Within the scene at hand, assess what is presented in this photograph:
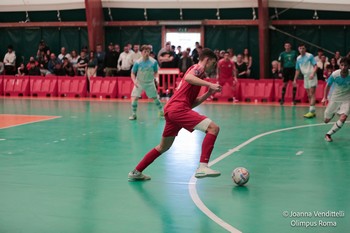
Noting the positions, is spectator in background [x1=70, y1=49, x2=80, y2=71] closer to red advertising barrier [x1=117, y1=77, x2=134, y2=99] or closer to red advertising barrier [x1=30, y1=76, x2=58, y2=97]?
red advertising barrier [x1=30, y1=76, x2=58, y2=97]

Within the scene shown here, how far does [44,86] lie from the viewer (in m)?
31.6

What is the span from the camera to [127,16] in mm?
34375

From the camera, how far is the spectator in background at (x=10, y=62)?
112 ft

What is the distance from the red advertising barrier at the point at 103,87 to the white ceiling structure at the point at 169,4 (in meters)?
5.14

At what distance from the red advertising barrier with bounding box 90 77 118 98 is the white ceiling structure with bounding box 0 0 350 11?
514cm

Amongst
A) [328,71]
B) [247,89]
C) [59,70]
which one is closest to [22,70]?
[59,70]

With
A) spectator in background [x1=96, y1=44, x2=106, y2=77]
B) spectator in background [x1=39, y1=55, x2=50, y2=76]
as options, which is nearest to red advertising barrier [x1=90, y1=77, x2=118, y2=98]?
spectator in background [x1=96, y1=44, x2=106, y2=77]

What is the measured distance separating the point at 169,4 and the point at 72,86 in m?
6.68

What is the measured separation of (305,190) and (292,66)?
17284 mm

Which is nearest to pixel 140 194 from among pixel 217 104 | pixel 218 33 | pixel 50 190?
pixel 50 190

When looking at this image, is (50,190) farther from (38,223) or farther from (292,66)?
(292,66)

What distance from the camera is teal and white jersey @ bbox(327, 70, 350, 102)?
14.7 m

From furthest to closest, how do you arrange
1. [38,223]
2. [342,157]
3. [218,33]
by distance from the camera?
1. [218,33]
2. [342,157]
3. [38,223]

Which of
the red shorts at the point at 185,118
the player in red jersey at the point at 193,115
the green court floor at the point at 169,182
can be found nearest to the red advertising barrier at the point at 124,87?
the green court floor at the point at 169,182
